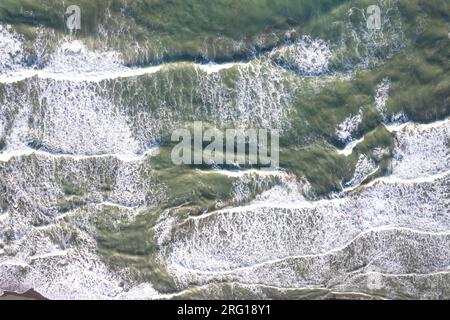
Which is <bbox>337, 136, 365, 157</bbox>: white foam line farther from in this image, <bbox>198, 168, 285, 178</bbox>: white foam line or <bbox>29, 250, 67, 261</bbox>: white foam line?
<bbox>29, 250, 67, 261</bbox>: white foam line

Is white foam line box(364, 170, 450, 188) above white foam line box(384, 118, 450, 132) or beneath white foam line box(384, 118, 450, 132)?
beneath

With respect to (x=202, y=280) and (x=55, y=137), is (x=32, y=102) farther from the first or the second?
(x=202, y=280)

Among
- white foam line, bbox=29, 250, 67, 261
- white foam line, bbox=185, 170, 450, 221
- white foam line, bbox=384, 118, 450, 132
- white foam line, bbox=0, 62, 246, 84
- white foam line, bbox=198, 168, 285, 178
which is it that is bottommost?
white foam line, bbox=29, 250, 67, 261

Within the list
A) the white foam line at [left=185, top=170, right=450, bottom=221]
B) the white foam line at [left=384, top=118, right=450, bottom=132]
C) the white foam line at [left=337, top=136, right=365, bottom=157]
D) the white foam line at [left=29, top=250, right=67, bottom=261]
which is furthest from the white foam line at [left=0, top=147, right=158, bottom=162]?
the white foam line at [left=384, top=118, right=450, bottom=132]

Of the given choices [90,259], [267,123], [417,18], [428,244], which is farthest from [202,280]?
[417,18]

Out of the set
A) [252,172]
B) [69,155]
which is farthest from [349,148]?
[69,155]

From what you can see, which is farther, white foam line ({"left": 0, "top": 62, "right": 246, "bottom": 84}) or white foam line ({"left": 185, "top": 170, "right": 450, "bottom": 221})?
white foam line ({"left": 185, "top": 170, "right": 450, "bottom": 221})

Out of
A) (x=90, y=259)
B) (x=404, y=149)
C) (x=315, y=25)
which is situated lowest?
(x=90, y=259)

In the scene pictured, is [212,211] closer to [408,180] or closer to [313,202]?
[313,202]
